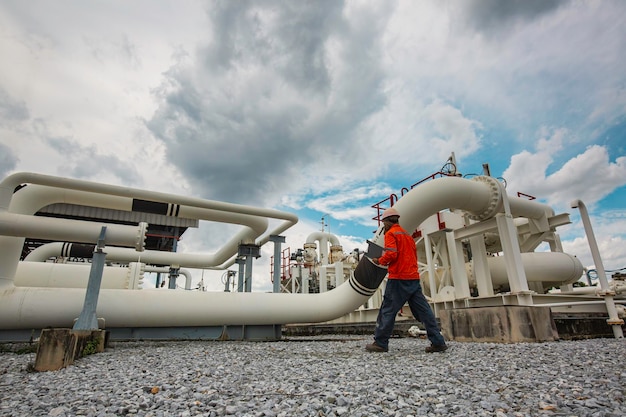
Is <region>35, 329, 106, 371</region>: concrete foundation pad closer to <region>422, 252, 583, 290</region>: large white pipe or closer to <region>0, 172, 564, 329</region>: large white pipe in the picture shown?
<region>0, 172, 564, 329</region>: large white pipe

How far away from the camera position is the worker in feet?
11.7

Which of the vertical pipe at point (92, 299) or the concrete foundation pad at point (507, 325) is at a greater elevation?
the vertical pipe at point (92, 299)

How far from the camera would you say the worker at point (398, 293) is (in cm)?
357

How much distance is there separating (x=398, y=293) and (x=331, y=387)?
5.80 ft

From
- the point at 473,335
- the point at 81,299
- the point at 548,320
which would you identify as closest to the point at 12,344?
the point at 81,299

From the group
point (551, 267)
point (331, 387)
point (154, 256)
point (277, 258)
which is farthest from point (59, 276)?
point (551, 267)

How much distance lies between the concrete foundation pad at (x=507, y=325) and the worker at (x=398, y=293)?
1.40 meters

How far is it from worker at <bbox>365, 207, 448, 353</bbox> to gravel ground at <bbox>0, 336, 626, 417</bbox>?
444 mm

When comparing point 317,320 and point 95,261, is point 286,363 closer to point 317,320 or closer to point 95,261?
point 95,261

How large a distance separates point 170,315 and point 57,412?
3589mm

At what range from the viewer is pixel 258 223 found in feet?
23.0

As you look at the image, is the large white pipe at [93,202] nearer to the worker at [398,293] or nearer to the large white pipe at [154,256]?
the large white pipe at [154,256]

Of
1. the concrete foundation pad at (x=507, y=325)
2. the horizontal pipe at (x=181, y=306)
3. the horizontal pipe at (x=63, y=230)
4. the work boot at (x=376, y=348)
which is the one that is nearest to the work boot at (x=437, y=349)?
the work boot at (x=376, y=348)

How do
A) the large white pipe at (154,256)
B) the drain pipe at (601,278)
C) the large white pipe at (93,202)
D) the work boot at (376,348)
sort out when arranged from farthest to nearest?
1. the large white pipe at (154,256)
2. the drain pipe at (601,278)
3. the large white pipe at (93,202)
4. the work boot at (376,348)
